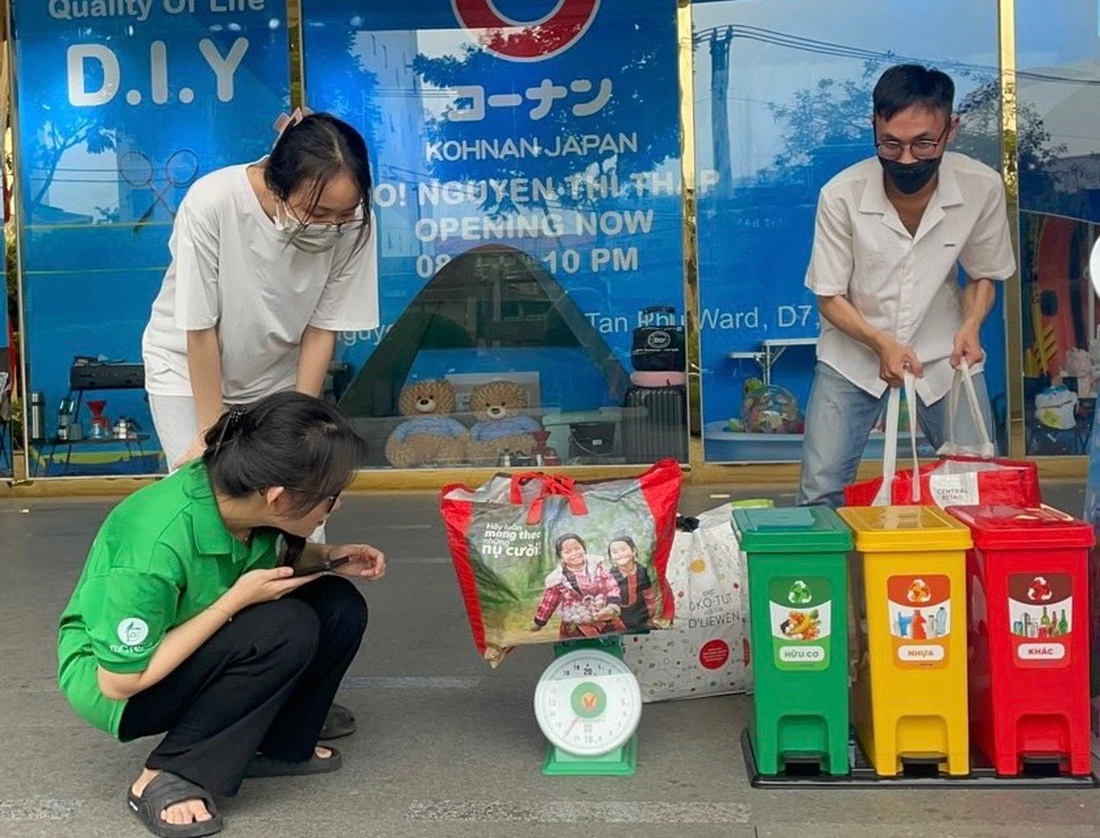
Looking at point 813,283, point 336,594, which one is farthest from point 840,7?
point 336,594

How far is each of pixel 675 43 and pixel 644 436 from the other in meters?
2.12

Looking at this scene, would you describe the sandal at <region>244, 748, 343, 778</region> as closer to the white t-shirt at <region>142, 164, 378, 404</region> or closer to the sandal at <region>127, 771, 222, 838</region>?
the sandal at <region>127, 771, 222, 838</region>

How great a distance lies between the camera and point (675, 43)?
729 cm

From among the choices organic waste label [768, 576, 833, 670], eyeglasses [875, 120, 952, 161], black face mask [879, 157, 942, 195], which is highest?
eyeglasses [875, 120, 952, 161]

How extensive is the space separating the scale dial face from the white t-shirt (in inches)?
40.6

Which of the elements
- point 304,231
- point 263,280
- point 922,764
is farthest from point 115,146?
point 922,764

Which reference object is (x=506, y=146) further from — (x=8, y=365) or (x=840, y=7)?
(x=8, y=365)

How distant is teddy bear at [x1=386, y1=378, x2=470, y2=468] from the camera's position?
7594 mm

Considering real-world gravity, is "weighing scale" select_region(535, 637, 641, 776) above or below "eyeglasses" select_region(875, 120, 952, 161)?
below

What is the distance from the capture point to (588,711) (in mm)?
3096

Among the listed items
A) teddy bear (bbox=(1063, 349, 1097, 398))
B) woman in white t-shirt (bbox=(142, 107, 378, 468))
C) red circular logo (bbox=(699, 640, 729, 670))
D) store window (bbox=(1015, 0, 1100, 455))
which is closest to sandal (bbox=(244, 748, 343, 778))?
woman in white t-shirt (bbox=(142, 107, 378, 468))

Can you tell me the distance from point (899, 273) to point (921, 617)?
1225 millimetres

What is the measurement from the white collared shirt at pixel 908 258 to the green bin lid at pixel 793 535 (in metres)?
0.93

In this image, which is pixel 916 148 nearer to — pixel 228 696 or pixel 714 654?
pixel 714 654
